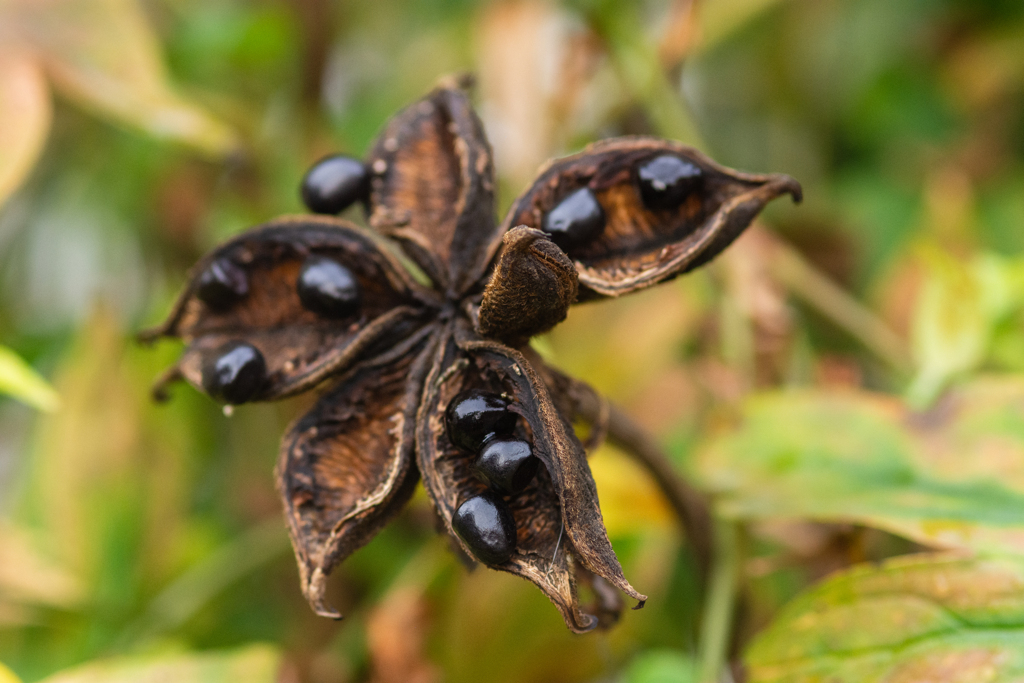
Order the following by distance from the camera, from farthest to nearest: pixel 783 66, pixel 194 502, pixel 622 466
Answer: pixel 783 66, pixel 194 502, pixel 622 466

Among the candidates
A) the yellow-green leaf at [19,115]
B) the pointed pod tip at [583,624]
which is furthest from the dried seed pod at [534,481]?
the yellow-green leaf at [19,115]

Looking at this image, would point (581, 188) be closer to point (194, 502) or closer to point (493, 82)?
point (493, 82)

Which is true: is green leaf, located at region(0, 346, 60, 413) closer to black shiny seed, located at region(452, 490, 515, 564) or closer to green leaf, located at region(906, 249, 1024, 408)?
black shiny seed, located at region(452, 490, 515, 564)

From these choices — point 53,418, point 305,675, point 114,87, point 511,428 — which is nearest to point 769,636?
point 511,428

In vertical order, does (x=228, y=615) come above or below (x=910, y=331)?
below

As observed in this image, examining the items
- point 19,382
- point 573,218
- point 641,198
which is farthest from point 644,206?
point 19,382

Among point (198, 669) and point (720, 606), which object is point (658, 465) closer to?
point (720, 606)

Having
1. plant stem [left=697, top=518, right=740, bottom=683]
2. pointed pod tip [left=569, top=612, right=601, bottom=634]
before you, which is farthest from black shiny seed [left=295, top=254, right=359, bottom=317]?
plant stem [left=697, top=518, right=740, bottom=683]
